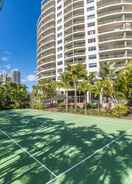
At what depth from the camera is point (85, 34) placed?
63.9m

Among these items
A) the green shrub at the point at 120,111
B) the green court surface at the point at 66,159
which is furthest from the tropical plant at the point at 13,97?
the green court surface at the point at 66,159

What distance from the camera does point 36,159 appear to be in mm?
9555

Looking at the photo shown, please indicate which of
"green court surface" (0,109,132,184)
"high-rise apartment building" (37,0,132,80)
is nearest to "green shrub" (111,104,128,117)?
"green court surface" (0,109,132,184)

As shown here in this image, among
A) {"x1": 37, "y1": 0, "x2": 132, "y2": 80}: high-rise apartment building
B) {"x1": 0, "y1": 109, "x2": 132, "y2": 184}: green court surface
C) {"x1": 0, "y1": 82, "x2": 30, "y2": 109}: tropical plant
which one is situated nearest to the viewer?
{"x1": 0, "y1": 109, "x2": 132, "y2": 184}: green court surface

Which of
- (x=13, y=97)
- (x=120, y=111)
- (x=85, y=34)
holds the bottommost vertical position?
(x=120, y=111)

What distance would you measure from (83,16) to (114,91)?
4113 centimetres

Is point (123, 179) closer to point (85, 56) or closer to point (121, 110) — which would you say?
point (121, 110)

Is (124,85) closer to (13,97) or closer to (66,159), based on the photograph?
(66,159)

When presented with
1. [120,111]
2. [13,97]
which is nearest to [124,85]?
[120,111]

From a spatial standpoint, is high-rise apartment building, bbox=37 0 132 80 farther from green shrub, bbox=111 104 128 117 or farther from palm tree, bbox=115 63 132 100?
green shrub, bbox=111 104 128 117

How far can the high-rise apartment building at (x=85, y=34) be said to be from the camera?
58.2 m

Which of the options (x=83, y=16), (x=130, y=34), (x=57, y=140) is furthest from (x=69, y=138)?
(x=83, y=16)

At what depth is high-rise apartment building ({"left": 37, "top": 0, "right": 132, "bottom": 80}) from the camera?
191 feet

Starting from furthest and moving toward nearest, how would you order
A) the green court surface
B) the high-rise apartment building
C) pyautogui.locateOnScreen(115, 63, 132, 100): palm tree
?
the high-rise apartment building → pyautogui.locateOnScreen(115, 63, 132, 100): palm tree → the green court surface
